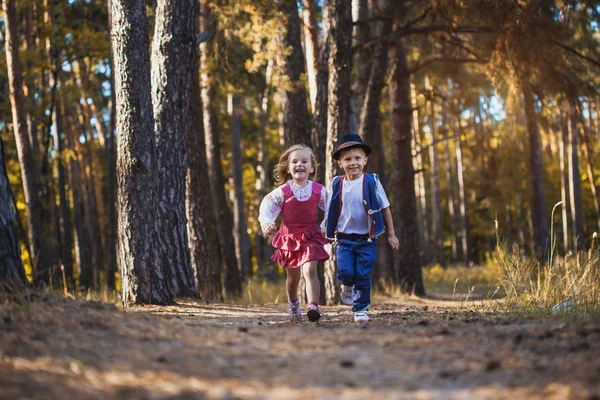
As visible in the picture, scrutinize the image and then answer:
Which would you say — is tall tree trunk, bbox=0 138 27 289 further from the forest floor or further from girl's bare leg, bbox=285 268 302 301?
girl's bare leg, bbox=285 268 302 301

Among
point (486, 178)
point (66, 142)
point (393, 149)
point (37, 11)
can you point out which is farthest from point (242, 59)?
point (486, 178)

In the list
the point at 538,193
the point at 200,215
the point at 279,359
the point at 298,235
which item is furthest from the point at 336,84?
the point at 538,193

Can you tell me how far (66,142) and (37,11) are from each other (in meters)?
8.38

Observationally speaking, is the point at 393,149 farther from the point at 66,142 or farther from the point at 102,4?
the point at 66,142

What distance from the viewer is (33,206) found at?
1631 centimetres

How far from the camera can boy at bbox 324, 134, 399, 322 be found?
24.3 ft

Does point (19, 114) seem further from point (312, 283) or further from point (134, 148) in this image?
point (312, 283)

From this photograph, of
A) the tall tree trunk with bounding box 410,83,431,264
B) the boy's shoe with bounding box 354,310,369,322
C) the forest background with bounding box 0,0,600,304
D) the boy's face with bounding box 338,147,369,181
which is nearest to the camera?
the boy's shoe with bounding box 354,310,369,322

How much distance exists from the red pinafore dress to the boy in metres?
0.20

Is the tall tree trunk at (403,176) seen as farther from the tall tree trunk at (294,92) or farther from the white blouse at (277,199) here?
the white blouse at (277,199)

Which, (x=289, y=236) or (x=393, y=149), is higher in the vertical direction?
(x=393, y=149)

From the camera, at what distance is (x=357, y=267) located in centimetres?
745

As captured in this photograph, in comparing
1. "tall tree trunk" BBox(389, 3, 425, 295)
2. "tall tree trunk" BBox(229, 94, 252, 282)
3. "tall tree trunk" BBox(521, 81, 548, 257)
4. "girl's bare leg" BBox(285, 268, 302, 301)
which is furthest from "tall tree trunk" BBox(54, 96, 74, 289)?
"girl's bare leg" BBox(285, 268, 302, 301)

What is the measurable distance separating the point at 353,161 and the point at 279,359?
3601 millimetres
